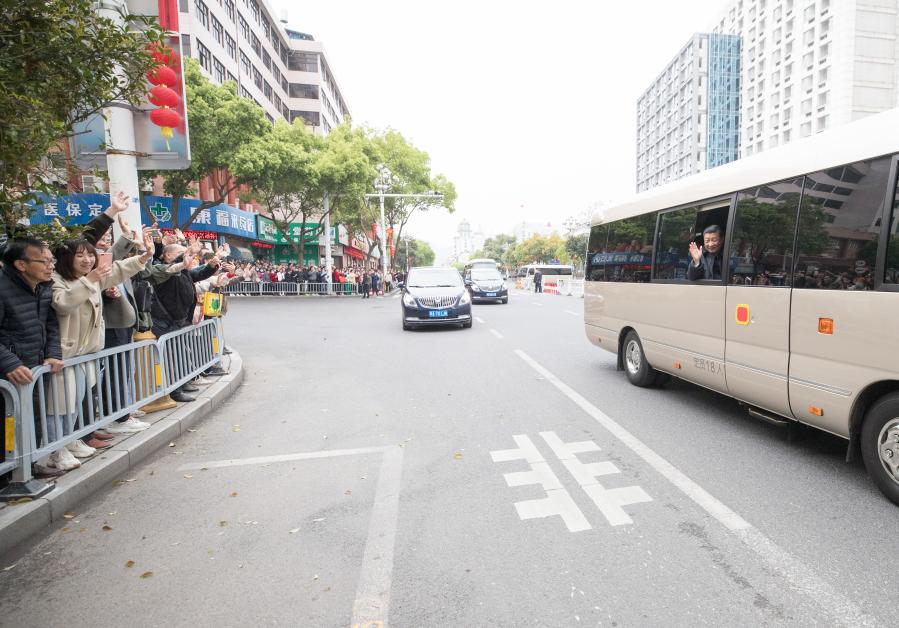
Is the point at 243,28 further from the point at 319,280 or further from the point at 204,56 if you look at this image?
the point at 319,280

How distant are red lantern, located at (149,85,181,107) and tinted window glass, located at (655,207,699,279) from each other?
6.13 meters

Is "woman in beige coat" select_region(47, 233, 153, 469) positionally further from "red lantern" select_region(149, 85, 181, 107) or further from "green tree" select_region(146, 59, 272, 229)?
"green tree" select_region(146, 59, 272, 229)

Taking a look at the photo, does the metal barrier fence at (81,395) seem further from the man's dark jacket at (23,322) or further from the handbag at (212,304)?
the handbag at (212,304)

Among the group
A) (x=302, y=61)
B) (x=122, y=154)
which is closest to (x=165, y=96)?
(x=122, y=154)

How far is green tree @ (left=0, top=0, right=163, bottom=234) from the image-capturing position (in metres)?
2.71

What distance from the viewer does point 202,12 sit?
98.6 feet

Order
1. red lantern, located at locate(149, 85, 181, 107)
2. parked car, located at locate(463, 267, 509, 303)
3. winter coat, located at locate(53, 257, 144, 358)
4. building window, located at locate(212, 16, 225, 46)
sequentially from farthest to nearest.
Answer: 1. building window, located at locate(212, 16, 225, 46)
2. parked car, located at locate(463, 267, 509, 303)
3. red lantern, located at locate(149, 85, 181, 107)
4. winter coat, located at locate(53, 257, 144, 358)

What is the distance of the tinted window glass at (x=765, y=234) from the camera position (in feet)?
13.6

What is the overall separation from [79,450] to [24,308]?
50.6 inches

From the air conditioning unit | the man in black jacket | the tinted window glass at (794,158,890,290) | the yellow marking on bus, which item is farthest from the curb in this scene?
the tinted window glass at (794,158,890,290)

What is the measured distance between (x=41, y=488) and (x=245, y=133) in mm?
22582

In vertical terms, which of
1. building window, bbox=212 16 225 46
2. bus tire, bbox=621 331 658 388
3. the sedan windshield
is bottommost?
bus tire, bbox=621 331 658 388

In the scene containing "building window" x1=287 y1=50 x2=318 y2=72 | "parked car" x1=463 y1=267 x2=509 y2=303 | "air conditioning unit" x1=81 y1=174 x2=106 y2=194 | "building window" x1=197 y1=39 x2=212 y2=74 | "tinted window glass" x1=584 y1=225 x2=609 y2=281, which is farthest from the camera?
"building window" x1=287 y1=50 x2=318 y2=72

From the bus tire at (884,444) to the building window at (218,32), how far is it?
37.1m
